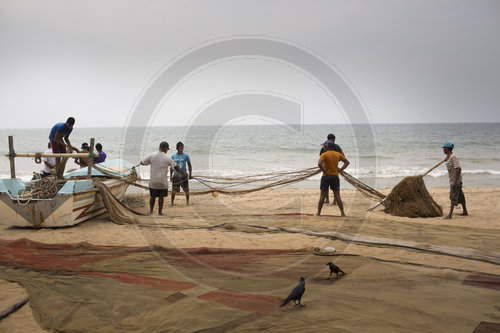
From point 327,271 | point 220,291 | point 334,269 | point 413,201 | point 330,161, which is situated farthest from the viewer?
point 413,201

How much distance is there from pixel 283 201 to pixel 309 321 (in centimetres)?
846

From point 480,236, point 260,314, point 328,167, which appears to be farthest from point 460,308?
point 328,167

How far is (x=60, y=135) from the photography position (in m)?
8.09

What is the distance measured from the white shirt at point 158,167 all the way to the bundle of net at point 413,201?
532 centimetres

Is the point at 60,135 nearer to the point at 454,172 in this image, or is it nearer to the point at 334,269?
the point at 334,269

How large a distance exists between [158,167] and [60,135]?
7.53ft

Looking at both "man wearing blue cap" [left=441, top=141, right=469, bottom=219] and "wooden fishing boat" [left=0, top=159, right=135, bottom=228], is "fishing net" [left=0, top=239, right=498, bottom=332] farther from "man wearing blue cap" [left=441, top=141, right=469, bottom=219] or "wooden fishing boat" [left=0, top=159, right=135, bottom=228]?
"man wearing blue cap" [left=441, top=141, right=469, bottom=219]

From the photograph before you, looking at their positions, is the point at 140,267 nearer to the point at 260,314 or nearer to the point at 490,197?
the point at 260,314

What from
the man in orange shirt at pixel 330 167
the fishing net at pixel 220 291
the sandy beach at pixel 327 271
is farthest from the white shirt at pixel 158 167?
the man in orange shirt at pixel 330 167

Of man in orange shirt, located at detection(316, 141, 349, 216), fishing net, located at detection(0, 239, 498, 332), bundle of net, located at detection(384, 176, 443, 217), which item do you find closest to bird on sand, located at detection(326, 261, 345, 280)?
fishing net, located at detection(0, 239, 498, 332)

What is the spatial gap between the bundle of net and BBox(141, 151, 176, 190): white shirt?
5.32m

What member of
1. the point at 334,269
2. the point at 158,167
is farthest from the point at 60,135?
the point at 334,269

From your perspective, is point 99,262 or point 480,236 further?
point 480,236

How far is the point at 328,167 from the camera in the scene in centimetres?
777
